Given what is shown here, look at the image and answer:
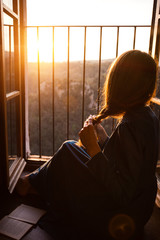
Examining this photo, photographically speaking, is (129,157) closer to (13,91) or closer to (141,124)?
(141,124)

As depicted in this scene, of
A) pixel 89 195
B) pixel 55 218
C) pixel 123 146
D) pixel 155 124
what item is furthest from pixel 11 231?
pixel 155 124

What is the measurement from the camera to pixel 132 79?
3.17 feet

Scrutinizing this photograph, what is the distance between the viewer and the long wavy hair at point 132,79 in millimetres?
970

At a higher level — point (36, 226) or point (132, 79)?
point (132, 79)

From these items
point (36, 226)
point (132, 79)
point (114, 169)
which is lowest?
point (36, 226)

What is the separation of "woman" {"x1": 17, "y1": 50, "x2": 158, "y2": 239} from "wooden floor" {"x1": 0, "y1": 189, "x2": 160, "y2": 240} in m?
0.12

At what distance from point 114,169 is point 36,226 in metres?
0.81

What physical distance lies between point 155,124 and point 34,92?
20532mm

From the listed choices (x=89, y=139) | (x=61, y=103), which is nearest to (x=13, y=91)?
(x=89, y=139)

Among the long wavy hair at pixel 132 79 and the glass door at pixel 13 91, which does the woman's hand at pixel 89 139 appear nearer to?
the long wavy hair at pixel 132 79

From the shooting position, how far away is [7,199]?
5.78 ft

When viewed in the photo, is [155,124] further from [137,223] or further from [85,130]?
[137,223]

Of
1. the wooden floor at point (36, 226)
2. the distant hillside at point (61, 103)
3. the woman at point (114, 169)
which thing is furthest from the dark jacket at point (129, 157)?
the distant hillside at point (61, 103)

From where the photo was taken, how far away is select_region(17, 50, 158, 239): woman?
0.97 metres
